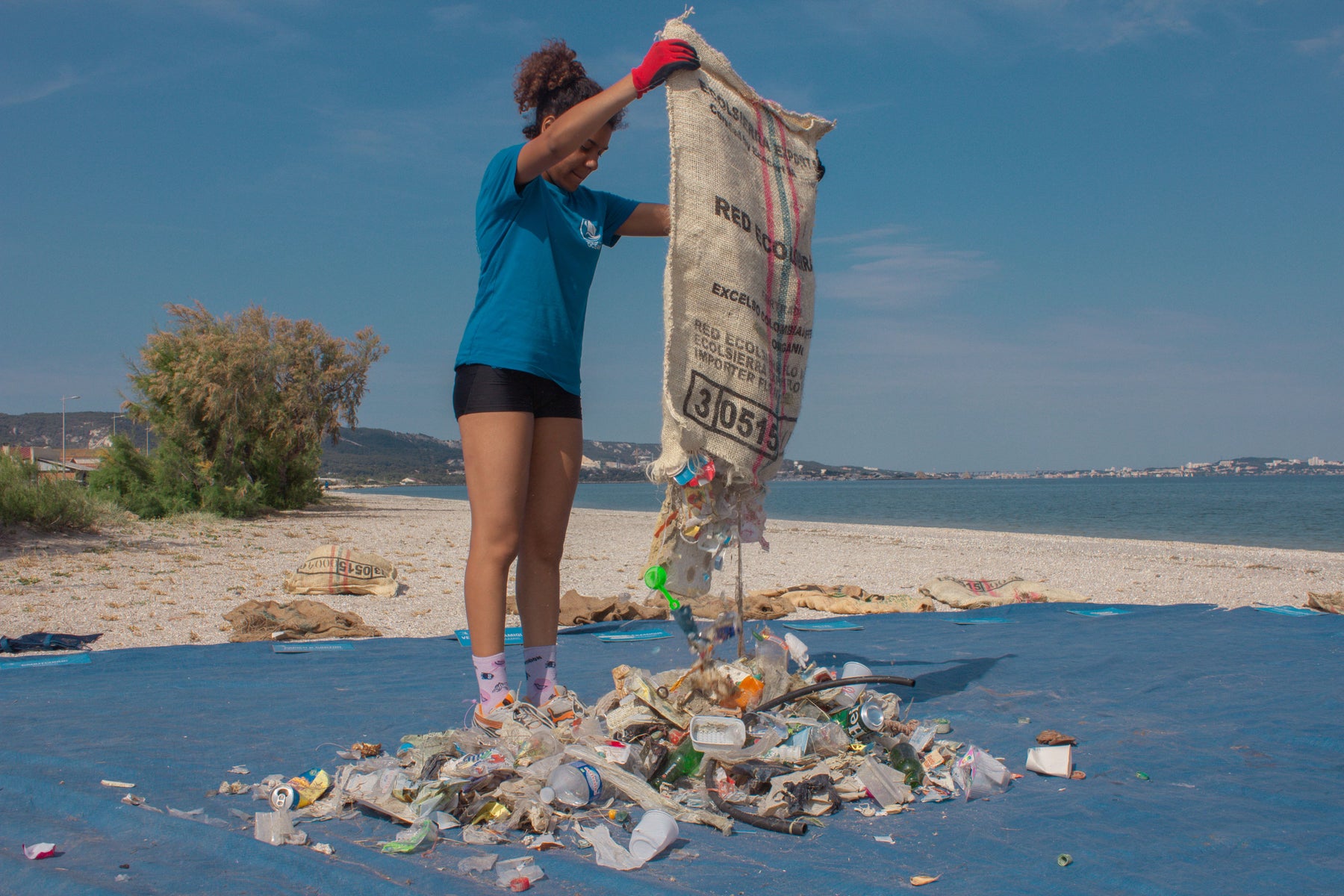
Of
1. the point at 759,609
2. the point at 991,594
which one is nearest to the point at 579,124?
the point at 759,609

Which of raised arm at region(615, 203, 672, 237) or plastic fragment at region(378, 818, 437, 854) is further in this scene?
raised arm at region(615, 203, 672, 237)

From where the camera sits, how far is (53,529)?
33.5ft

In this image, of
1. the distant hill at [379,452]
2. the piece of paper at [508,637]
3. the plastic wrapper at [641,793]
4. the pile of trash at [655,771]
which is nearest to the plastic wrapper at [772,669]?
the pile of trash at [655,771]

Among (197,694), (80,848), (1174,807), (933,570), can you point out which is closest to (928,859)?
(1174,807)

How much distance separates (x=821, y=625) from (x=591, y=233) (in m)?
2.93

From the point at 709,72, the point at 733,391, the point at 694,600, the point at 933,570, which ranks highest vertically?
the point at 709,72

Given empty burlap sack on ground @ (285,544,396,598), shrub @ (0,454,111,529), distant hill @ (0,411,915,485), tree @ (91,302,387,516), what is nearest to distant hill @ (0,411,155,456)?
Result: distant hill @ (0,411,915,485)

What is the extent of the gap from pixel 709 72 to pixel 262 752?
7.33ft

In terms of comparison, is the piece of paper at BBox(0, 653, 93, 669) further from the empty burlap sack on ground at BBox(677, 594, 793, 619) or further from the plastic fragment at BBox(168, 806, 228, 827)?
the empty burlap sack on ground at BBox(677, 594, 793, 619)

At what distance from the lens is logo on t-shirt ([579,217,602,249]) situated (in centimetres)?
245

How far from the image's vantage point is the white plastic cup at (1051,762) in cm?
210

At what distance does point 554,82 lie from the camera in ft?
8.03

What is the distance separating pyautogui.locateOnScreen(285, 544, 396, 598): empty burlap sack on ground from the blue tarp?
3.15m

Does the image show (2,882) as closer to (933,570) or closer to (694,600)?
(694,600)
